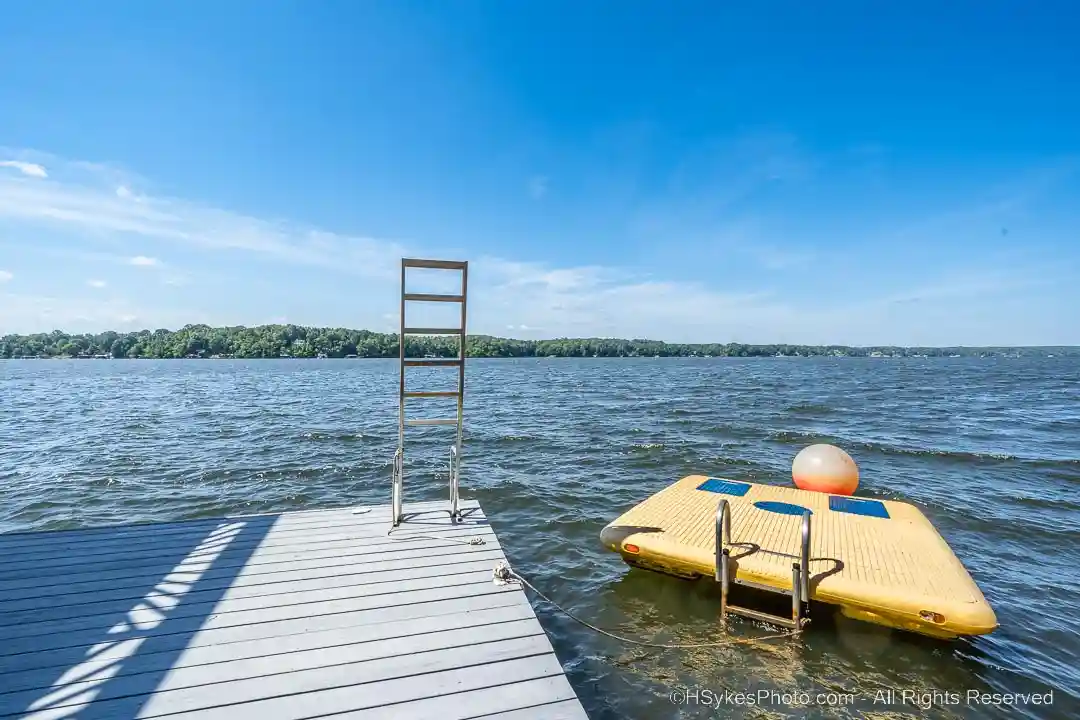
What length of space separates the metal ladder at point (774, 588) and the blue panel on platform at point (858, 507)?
97.4 inches

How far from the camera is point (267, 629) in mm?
3959

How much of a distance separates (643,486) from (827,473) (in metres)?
4.06

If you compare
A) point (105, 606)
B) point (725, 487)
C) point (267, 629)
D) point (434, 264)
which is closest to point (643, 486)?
point (725, 487)

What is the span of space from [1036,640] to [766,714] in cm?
411

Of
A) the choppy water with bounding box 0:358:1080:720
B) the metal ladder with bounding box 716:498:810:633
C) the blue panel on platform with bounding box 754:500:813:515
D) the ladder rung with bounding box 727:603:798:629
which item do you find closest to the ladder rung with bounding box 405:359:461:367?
the metal ladder with bounding box 716:498:810:633

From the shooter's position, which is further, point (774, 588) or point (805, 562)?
point (774, 588)

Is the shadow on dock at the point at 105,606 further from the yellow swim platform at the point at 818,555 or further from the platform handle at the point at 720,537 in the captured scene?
the platform handle at the point at 720,537

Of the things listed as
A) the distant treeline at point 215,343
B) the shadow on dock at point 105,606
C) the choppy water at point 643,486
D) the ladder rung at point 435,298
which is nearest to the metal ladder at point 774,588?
the choppy water at point 643,486

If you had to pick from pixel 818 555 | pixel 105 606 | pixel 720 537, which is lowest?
pixel 818 555

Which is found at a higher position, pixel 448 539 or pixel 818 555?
pixel 448 539

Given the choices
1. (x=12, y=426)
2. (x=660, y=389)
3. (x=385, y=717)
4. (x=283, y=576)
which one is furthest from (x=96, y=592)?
(x=660, y=389)

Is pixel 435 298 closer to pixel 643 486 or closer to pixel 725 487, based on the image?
pixel 725 487

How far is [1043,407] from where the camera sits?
2808 centimetres

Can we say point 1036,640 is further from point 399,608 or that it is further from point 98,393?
point 98,393
